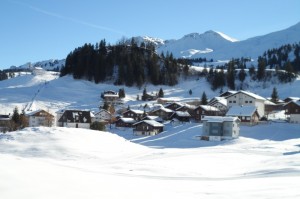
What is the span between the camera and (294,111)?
69.4 metres

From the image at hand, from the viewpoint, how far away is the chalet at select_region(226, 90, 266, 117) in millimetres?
79062

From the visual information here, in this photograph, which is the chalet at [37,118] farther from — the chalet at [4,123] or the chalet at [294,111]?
the chalet at [294,111]

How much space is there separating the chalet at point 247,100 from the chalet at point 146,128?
20.5 m

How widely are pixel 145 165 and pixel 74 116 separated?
4817cm

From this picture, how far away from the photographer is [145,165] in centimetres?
2322

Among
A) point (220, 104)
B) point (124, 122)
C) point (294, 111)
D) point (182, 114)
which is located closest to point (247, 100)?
point (220, 104)

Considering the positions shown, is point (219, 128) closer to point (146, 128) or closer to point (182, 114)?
point (146, 128)

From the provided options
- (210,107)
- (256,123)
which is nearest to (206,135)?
(256,123)

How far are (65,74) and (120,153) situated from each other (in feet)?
342

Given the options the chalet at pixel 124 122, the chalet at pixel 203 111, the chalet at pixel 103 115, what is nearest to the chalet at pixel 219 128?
the chalet at pixel 203 111

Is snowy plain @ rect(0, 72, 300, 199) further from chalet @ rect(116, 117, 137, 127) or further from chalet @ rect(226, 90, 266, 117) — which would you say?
chalet @ rect(226, 90, 266, 117)

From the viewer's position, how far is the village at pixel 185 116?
2341 inches

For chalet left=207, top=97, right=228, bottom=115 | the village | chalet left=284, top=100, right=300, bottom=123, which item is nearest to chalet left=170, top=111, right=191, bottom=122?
the village

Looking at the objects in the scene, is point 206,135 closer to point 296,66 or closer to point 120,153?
point 120,153
